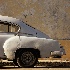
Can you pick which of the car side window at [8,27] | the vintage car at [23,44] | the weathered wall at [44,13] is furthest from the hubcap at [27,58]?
the weathered wall at [44,13]

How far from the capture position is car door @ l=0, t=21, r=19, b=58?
11016 millimetres

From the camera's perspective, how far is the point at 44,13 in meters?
55.6

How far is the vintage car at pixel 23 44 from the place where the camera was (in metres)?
11.1

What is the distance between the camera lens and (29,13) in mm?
55156

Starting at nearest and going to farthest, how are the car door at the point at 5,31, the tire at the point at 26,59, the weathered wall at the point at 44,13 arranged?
the car door at the point at 5,31 < the tire at the point at 26,59 < the weathered wall at the point at 44,13

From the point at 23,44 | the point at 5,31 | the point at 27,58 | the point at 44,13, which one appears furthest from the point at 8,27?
the point at 44,13

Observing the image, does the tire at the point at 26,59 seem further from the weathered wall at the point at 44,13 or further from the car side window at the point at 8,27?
the weathered wall at the point at 44,13

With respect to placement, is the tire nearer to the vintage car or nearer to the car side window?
the vintage car

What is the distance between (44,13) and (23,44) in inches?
1759

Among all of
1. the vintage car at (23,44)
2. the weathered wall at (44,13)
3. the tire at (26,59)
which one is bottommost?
the tire at (26,59)

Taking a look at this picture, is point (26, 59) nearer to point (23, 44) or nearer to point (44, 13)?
point (23, 44)

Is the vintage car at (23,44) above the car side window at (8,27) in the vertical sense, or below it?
below

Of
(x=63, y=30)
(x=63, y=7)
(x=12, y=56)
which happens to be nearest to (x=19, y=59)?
(x=12, y=56)

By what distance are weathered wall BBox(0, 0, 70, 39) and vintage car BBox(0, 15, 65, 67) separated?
1585 inches
